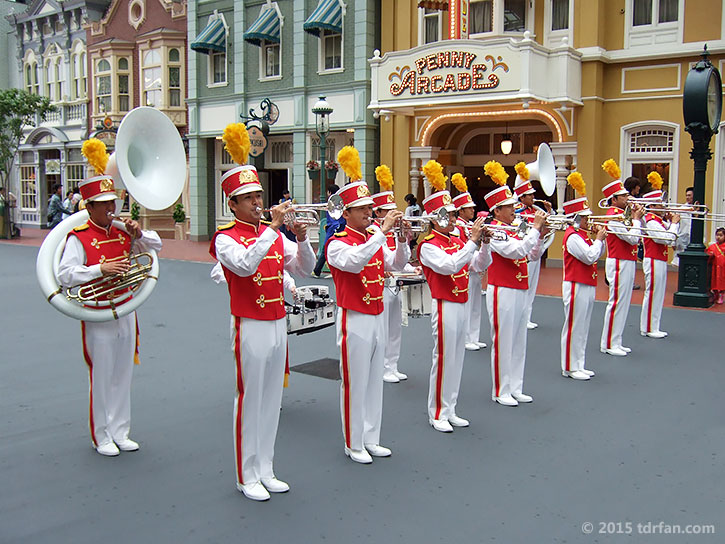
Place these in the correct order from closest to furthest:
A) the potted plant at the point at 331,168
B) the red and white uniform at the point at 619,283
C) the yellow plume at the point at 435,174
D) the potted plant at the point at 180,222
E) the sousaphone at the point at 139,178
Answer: the sousaphone at the point at 139,178
the yellow plume at the point at 435,174
the red and white uniform at the point at 619,283
the potted plant at the point at 331,168
the potted plant at the point at 180,222

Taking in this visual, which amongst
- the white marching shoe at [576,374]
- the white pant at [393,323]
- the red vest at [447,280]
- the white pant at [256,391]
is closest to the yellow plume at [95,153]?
the white pant at [256,391]

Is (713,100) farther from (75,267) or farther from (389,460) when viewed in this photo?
(75,267)

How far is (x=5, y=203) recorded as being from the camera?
26094mm

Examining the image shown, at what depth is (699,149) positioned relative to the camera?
11.9m

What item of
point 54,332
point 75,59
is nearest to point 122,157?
point 54,332

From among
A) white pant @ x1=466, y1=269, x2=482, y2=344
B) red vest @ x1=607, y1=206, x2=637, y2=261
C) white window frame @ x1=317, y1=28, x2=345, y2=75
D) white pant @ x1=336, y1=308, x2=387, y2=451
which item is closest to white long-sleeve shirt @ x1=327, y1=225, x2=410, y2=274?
white pant @ x1=336, y1=308, x2=387, y2=451

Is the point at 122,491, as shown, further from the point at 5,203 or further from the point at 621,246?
the point at 5,203

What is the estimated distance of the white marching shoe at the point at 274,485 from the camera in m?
4.80

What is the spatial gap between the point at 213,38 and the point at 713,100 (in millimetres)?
16347

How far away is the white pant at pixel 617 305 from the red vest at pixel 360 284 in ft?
14.2

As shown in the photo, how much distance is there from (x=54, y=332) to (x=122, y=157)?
5.93 m

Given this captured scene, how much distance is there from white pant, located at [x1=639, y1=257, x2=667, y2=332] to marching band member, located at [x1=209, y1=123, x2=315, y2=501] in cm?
642

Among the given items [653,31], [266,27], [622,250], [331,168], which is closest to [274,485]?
[622,250]

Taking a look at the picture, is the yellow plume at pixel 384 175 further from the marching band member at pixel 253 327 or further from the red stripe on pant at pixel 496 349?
the marching band member at pixel 253 327
